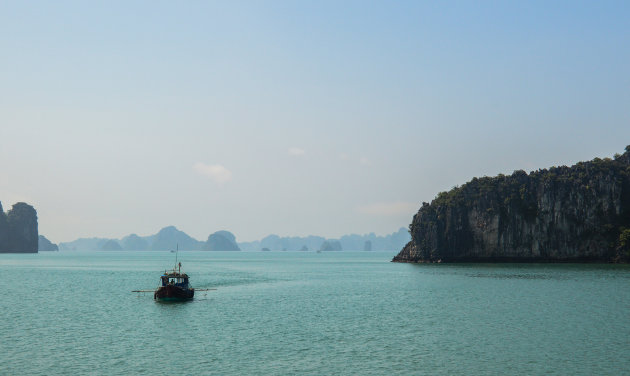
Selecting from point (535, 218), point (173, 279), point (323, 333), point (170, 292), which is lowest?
point (323, 333)

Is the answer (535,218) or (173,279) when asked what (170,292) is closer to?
(173,279)

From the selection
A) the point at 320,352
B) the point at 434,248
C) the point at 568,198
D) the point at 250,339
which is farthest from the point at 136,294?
the point at 568,198

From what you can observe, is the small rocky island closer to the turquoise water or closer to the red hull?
the turquoise water

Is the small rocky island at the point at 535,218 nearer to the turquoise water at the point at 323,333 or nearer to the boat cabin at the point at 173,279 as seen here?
the turquoise water at the point at 323,333

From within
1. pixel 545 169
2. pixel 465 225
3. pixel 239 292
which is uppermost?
pixel 545 169

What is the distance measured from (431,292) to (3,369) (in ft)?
211

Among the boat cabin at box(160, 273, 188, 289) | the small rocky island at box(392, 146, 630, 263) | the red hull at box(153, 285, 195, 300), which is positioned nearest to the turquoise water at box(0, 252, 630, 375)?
the red hull at box(153, 285, 195, 300)

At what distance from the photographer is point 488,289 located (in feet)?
283

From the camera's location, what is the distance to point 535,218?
172 m

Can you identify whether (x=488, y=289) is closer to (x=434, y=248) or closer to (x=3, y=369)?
(x=3, y=369)

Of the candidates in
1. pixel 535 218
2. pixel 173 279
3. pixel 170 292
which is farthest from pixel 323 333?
pixel 535 218

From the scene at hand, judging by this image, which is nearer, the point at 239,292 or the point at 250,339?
the point at 250,339

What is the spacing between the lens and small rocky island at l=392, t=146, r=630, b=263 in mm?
160250

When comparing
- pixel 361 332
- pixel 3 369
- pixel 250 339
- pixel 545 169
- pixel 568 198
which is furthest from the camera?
pixel 545 169
